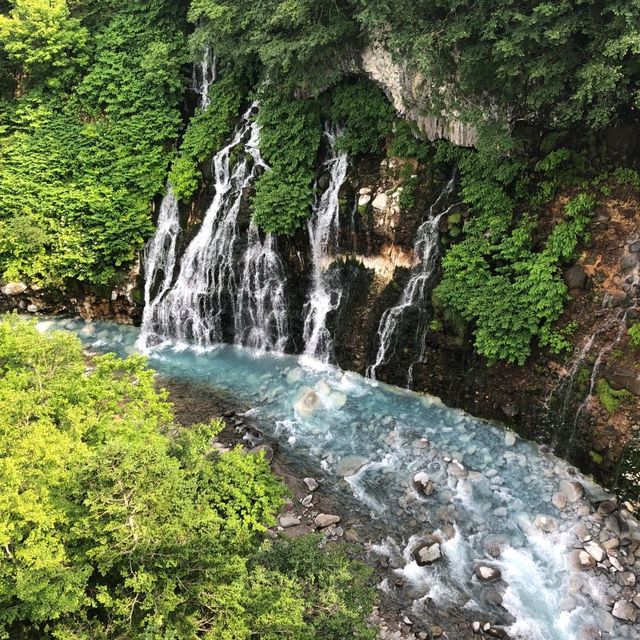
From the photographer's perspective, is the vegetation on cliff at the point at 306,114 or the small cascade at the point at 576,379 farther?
the small cascade at the point at 576,379

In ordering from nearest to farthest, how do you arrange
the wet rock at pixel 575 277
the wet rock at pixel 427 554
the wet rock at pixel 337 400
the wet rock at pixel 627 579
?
the wet rock at pixel 627 579, the wet rock at pixel 427 554, the wet rock at pixel 575 277, the wet rock at pixel 337 400

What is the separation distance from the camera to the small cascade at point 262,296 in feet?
51.1

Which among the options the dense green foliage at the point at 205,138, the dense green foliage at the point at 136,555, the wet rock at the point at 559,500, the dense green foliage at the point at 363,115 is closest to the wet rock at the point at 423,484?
the wet rock at the point at 559,500

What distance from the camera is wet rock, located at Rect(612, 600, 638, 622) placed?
8094 mm

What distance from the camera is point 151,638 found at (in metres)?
5.20

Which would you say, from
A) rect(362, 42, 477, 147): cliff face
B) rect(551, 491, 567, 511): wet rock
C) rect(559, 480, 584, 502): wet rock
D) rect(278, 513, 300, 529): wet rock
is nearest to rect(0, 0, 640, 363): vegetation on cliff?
rect(362, 42, 477, 147): cliff face

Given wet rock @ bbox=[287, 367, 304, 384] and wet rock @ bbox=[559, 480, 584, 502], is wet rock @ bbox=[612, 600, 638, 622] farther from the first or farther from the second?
wet rock @ bbox=[287, 367, 304, 384]

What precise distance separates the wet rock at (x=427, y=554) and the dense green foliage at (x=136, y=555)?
2331mm

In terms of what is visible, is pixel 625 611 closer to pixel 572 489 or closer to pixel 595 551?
pixel 595 551

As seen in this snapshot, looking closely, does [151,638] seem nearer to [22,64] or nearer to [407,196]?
[407,196]

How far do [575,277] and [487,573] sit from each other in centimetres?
650

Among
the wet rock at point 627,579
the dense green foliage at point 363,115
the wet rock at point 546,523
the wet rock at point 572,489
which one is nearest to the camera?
the wet rock at point 627,579

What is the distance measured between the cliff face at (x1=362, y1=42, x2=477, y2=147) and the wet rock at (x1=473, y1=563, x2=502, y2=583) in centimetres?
948

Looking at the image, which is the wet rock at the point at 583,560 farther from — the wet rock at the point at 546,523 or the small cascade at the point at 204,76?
the small cascade at the point at 204,76
